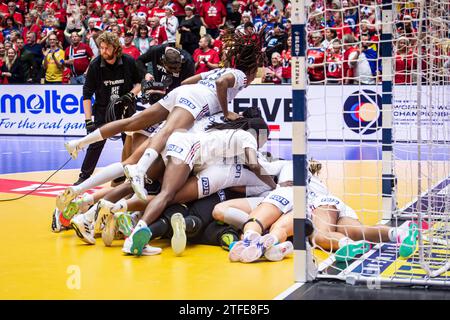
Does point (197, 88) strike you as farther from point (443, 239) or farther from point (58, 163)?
point (58, 163)

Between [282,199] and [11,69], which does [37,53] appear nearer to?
[11,69]

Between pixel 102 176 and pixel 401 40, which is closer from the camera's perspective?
pixel 102 176

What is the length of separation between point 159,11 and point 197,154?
50.1 feet

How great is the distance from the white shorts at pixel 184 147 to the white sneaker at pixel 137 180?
37 centimetres

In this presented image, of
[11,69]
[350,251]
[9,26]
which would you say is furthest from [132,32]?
[350,251]

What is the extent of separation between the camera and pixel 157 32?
20750mm

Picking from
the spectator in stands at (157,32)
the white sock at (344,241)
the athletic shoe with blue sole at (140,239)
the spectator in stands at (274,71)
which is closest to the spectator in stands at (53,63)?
the spectator in stands at (157,32)

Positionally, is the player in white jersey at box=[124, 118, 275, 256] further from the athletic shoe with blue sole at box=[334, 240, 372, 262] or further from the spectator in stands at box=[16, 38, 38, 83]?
the spectator in stands at box=[16, 38, 38, 83]

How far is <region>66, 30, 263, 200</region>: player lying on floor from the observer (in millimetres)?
7746

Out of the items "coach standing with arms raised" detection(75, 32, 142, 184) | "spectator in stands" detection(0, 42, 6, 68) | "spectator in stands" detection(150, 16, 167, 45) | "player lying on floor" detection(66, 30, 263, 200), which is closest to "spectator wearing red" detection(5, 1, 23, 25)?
"spectator in stands" detection(0, 42, 6, 68)

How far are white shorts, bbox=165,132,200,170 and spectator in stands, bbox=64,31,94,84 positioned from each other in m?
13.2

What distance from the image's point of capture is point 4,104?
1927cm
